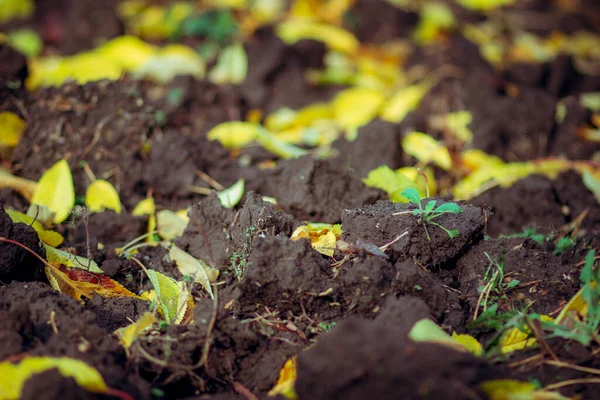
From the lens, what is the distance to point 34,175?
223 cm

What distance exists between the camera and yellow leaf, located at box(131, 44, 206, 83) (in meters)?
3.26

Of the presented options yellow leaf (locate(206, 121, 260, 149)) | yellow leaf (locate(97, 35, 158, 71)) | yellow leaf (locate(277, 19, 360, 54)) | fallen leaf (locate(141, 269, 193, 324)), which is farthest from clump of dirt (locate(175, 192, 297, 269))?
yellow leaf (locate(277, 19, 360, 54))

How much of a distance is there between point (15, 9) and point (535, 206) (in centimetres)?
351

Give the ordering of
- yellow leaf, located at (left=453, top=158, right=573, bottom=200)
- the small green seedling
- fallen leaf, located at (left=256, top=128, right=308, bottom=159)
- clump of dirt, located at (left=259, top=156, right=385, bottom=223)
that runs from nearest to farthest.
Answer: the small green seedling < clump of dirt, located at (left=259, top=156, right=385, bottom=223) < yellow leaf, located at (left=453, top=158, right=573, bottom=200) < fallen leaf, located at (left=256, top=128, right=308, bottom=159)

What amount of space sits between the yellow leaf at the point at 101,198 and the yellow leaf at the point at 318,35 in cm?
181

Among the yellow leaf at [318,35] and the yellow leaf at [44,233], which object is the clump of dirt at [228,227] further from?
the yellow leaf at [318,35]

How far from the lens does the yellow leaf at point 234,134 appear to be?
2717 millimetres

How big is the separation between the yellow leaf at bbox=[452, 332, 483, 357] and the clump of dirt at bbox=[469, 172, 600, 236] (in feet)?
2.99

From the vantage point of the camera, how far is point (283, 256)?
1479mm

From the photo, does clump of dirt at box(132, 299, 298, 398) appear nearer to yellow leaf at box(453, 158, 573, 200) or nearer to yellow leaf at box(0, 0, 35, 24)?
yellow leaf at box(453, 158, 573, 200)

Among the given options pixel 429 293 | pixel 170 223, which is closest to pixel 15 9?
pixel 170 223

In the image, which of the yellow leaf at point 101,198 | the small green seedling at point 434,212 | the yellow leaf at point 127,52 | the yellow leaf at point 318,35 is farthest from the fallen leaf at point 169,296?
the yellow leaf at point 318,35

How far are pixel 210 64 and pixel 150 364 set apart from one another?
2.40 metres

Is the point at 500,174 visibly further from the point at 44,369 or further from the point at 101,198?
the point at 44,369
